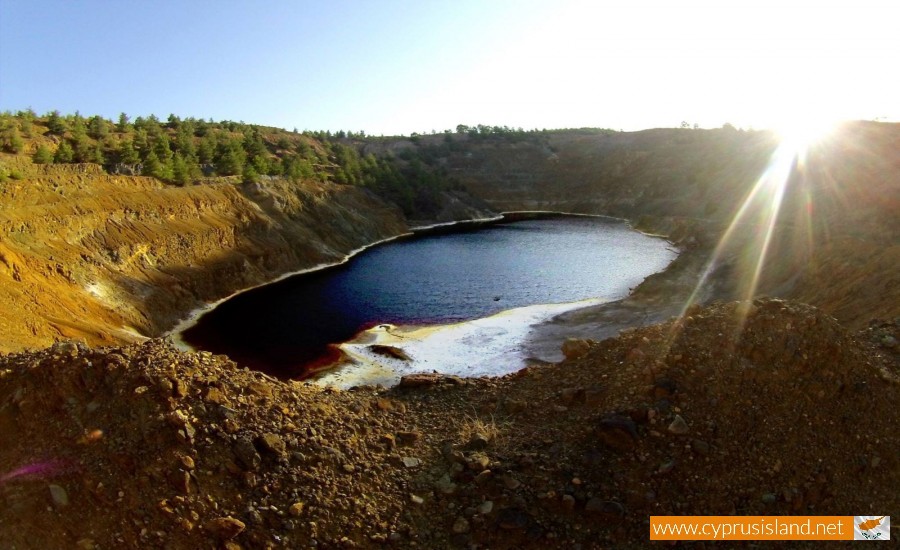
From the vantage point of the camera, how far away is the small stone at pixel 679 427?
33.3ft

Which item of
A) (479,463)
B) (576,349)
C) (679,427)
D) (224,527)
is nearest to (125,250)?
(576,349)

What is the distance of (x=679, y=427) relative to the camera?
1019 centimetres

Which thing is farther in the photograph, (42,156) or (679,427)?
(42,156)

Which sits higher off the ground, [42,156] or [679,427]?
[42,156]

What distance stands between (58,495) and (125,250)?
29988 millimetres

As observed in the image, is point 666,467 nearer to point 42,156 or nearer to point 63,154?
point 42,156

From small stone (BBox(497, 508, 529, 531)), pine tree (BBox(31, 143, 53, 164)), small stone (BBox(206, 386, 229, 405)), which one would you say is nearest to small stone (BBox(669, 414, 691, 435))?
small stone (BBox(497, 508, 529, 531))

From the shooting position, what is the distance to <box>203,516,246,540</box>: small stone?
8.18 metres

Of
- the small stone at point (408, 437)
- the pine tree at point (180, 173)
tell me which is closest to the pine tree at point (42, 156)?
the pine tree at point (180, 173)

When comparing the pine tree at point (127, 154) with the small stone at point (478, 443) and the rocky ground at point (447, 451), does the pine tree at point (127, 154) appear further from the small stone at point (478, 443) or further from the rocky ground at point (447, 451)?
the small stone at point (478, 443)

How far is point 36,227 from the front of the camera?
3012 cm

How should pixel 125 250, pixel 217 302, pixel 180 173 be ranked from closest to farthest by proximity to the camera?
pixel 125 250, pixel 217 302, pixel 180 173

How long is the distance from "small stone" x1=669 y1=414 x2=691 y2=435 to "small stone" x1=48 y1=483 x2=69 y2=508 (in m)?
10.4

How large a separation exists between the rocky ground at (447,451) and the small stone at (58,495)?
2 cm
